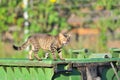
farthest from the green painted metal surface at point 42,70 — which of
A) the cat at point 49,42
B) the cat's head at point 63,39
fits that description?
the cat's head at point 63,39

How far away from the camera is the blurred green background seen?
1781cm

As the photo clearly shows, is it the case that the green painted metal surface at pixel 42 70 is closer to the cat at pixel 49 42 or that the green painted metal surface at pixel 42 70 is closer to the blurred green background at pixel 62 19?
the cat at pixel 49 42

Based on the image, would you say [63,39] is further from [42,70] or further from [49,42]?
[42,70]

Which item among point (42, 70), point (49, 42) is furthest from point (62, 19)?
point (42, 70)

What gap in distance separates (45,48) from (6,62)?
2.82ft

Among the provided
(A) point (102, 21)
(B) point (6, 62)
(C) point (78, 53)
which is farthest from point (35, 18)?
(B) point (6, 62)

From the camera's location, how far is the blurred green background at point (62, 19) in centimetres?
1781

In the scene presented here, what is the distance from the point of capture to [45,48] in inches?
383

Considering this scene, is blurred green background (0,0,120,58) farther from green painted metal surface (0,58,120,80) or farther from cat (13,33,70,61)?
green painted metal surface (0,58,120,80)

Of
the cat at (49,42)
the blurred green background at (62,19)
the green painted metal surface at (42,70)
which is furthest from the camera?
the blurred green background at (62,19)

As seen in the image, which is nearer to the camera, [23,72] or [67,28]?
[23,72]

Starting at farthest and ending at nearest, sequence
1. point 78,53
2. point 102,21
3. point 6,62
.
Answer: point 102,21
point 78,53
point 6,62

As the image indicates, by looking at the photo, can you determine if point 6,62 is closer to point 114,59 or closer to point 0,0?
point 114,59

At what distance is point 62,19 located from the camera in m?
18.4
